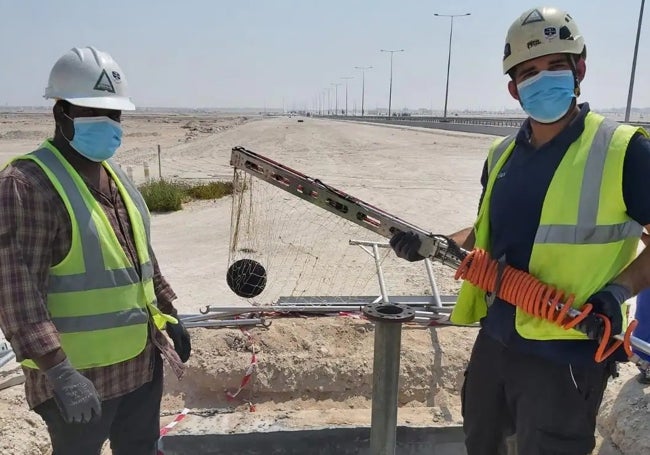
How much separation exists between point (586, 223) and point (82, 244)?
2098 mm

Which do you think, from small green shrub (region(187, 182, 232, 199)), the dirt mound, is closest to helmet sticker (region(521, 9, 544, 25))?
the dirt mound

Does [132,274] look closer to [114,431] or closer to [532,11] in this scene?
[114,431]

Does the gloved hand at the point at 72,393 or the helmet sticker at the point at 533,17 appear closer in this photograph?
the gloved hand at the point at 72,393

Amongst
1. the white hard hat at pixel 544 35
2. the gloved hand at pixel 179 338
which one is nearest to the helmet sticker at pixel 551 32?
the white hard hat at pixel 544 35

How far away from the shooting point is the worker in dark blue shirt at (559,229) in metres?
2.18

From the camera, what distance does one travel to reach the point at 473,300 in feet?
9.33

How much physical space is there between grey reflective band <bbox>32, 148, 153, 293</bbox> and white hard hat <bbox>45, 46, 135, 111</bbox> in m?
0.27

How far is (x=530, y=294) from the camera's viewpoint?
2.29 m

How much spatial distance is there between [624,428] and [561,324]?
6.25 ft

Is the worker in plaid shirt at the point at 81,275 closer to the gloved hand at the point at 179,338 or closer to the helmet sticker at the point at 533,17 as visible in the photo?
the gloved hand at the point at 179,338

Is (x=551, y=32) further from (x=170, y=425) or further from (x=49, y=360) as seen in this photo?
(x=170, y=425)

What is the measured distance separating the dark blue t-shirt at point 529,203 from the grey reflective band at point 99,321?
66.3 inches

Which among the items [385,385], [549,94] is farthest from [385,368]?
[549,94]

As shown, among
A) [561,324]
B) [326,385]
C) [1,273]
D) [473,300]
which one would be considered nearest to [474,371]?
[473,300]
